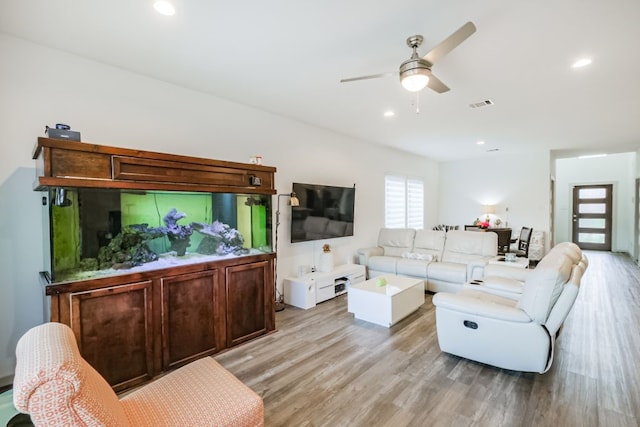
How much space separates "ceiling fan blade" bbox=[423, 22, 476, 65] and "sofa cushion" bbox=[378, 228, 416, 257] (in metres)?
3.91

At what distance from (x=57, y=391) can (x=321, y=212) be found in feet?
13.1

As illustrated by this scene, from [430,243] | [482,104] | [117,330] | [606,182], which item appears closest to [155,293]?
[117,330]

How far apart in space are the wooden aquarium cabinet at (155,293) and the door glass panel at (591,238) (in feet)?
36.2

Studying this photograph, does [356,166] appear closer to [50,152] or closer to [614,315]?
[614,315]

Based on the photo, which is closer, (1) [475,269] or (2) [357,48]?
(2) [357,48]

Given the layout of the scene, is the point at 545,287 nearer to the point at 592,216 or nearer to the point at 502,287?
the point at 502,287

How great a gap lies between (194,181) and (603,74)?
4.17 metres

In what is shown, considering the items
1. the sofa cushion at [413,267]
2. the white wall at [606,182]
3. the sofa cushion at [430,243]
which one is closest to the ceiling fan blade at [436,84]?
Answer: the sofa cushion at [413,267]

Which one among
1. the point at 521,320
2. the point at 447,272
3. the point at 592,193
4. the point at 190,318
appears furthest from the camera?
the point at 592,193

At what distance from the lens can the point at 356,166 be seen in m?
5.83

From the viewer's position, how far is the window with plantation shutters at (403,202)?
267 inches

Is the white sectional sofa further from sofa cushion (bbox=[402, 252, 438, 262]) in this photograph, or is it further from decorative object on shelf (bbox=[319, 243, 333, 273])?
decorative object on shelf (bbox=[319, 243, 333, 273])

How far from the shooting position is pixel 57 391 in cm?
98

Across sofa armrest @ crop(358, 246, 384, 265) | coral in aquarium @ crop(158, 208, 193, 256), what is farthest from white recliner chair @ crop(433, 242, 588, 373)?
sofa armrest @ crop(358, 246, 384, 265)
